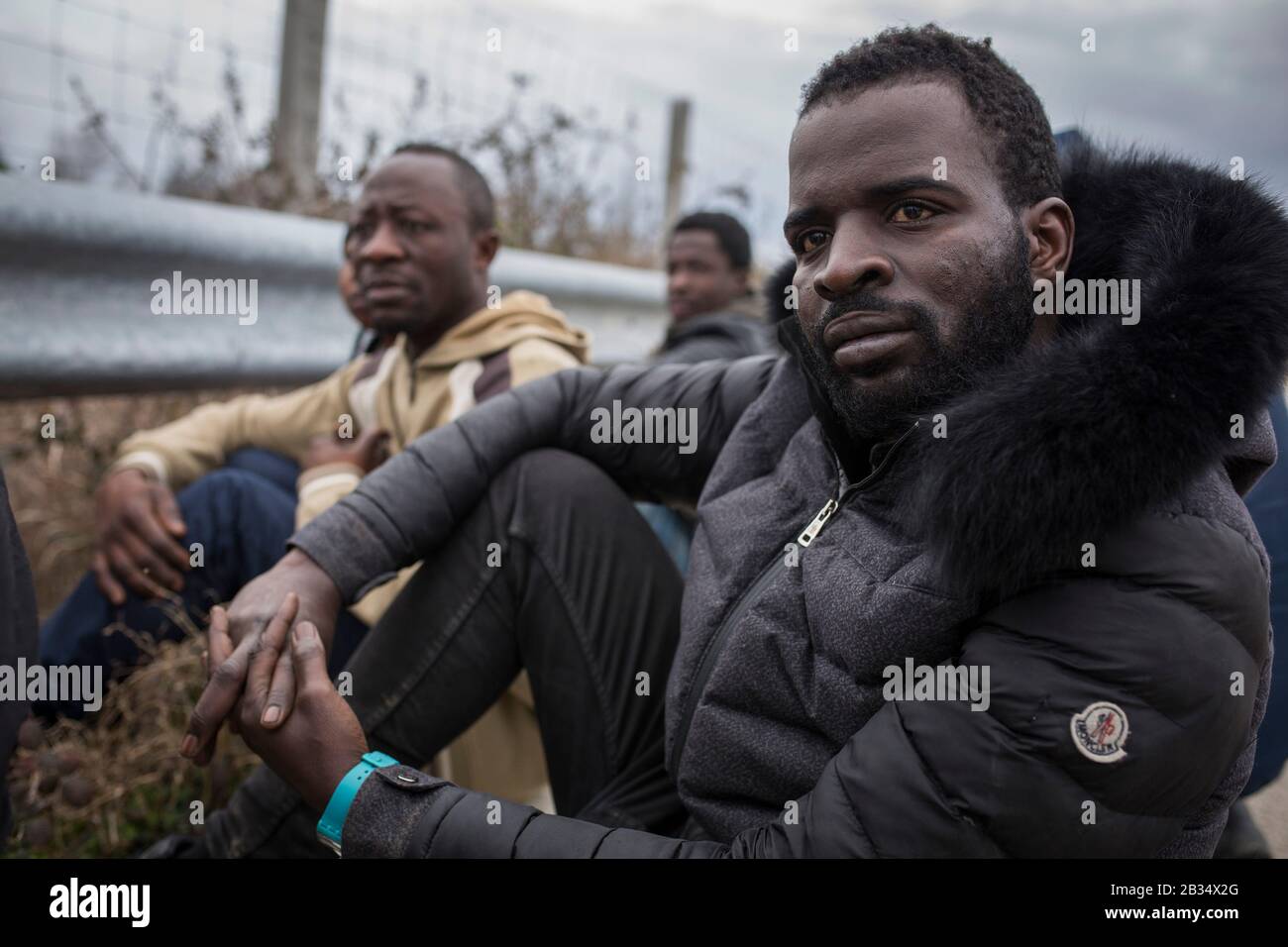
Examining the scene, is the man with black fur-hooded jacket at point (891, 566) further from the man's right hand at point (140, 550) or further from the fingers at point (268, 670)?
the man's right hand at point (140, 550)

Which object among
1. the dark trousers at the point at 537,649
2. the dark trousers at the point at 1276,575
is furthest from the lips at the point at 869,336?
the dark trousers at the point at 1276,575

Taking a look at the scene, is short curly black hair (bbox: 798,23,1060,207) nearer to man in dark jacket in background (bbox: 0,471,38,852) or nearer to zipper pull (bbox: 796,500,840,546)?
zipper pull (bbox: 796,500,840,546)

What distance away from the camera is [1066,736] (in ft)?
Result: 4.23

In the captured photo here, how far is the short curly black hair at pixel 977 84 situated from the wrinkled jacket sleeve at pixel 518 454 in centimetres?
66

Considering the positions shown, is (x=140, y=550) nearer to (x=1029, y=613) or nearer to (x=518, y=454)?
(x=518, y=454)

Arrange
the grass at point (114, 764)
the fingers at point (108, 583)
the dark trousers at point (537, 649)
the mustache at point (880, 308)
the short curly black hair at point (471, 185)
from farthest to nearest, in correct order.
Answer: the short curly black hair at point (471, 185) < the fingers at point (108, 583) < the grass at point (114, 764) < the dark trousers at point (537, 649) < the mustache at point (880, 308)

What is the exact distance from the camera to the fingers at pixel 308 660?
71.9 inches

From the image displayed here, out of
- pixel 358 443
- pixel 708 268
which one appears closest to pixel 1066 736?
pixel 358 443

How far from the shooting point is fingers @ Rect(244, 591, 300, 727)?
5.81ft

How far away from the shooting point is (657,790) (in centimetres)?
199

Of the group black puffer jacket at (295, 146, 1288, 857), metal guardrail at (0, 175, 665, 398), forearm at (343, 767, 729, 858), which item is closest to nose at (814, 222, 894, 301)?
black puffer jacket at (295, 146, 1288, 857)

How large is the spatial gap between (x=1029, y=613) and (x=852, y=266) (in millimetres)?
549
